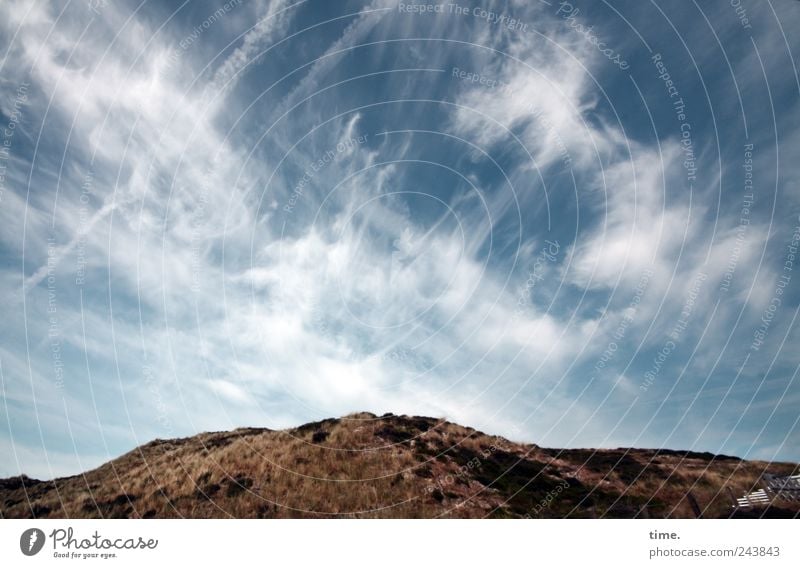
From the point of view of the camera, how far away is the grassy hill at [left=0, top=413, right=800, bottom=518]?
2445 cm

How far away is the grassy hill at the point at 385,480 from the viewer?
24453mm
